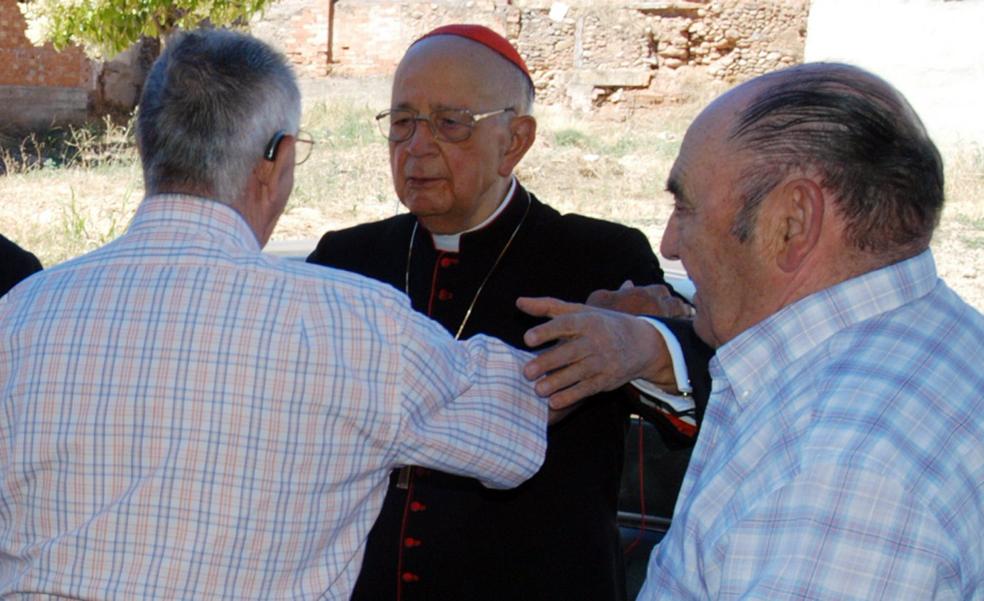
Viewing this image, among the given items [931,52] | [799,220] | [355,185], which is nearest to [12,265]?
[799,220]

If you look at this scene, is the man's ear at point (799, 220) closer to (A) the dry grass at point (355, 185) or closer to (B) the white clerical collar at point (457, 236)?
(B) the white clerical collar at point (457, 236)

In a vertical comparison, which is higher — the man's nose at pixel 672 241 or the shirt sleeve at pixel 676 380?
the man's nose at pixel 672 241

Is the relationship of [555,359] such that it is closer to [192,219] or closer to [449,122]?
[192,219]

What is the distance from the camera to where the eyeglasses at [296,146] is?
1967 millimetres

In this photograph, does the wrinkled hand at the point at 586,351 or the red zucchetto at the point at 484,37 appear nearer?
the wrinkled hand at the point at 586,351

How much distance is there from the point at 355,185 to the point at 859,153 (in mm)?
A: 11934

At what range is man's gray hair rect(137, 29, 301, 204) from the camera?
74.9 inches

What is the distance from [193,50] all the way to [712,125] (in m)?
0.88

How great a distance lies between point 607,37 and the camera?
71.5 ft

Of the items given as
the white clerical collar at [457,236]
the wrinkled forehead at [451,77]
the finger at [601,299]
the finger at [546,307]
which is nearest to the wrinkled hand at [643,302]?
the finger at [601,299]

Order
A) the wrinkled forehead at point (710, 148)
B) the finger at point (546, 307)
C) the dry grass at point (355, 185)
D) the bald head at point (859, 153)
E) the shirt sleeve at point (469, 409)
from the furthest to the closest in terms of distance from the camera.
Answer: the dry grass at point (355, 185), the finger at point (546, 307), the shirt sleeve at point (469, 409), the wrinkled forehead at point (710, 148), the bald head at point (859, 153)

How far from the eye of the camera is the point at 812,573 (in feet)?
4.39

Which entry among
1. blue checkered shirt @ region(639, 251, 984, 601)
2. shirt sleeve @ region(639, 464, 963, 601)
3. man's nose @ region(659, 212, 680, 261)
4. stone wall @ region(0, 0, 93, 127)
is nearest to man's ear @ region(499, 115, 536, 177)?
man's nose @ region(659, 212, 680, 261)

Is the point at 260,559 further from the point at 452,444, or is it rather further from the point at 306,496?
the point at 452,444
